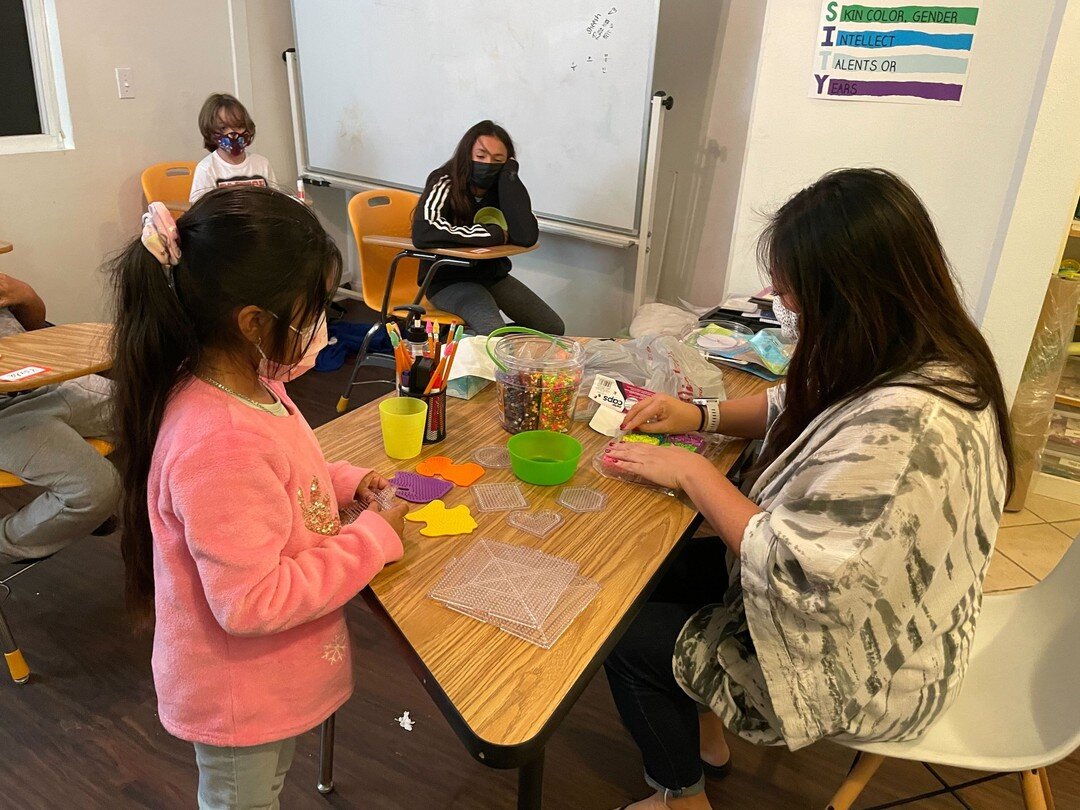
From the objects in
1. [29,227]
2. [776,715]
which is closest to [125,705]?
[776,715]

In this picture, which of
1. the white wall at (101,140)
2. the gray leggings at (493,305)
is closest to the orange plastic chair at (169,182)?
the white wall at (101,140)

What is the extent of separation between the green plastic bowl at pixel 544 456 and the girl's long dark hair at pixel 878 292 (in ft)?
1.35

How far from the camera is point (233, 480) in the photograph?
797 millimetres

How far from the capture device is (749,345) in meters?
1.85

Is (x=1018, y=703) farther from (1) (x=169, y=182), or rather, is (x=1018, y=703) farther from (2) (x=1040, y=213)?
(1) (x=169, y=182)

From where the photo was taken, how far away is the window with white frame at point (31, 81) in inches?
121

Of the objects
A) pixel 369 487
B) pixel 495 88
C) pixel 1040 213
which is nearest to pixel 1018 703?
pixel 369 487

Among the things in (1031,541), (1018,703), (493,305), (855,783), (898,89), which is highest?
(898,89)

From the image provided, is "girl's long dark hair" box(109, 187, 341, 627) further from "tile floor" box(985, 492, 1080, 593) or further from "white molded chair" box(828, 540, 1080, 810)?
"tile floor" box(985, 492, 1080, 593)

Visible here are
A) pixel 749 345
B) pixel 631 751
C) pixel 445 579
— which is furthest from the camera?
pixel 749 345

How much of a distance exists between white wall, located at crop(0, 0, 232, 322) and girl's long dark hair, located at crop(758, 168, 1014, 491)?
3.10 m

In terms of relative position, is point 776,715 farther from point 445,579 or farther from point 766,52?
point 766,52

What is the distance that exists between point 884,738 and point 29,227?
11.7 ft

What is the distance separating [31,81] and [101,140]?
0.32 m
